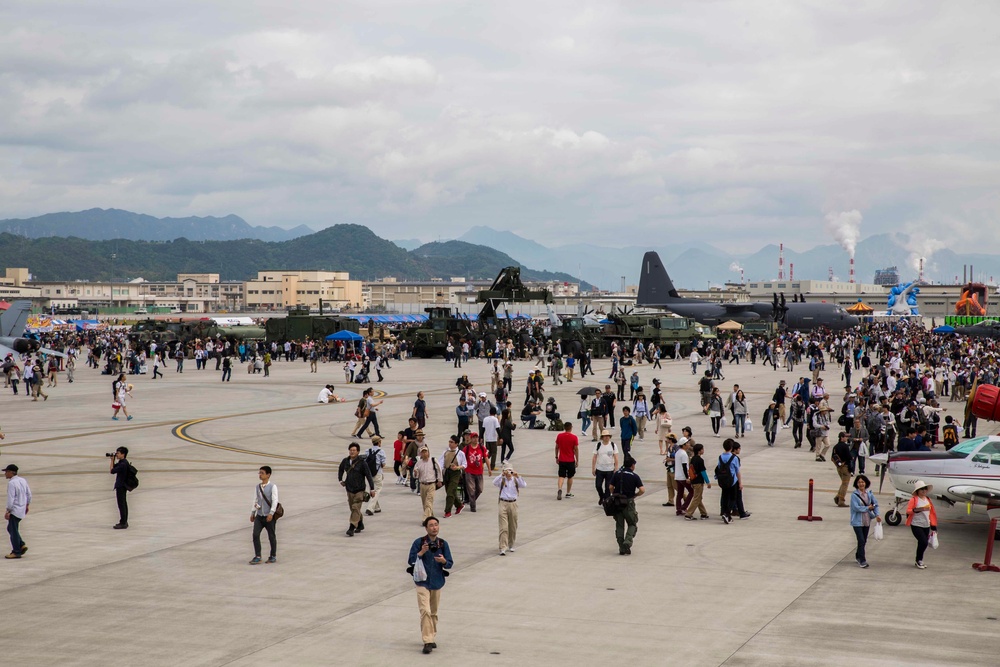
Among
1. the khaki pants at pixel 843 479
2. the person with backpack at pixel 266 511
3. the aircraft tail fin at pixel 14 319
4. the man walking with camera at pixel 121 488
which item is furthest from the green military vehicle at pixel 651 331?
the person with backpack at pixel 266 511

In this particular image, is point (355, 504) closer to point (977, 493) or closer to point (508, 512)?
point (508, 512)

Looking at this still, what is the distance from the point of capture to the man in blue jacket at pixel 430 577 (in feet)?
31.2

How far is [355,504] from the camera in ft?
47.4

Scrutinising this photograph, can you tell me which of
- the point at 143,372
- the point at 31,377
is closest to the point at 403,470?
the point at 31,377

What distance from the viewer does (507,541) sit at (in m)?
13.5

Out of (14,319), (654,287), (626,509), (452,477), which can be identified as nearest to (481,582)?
(626,509)

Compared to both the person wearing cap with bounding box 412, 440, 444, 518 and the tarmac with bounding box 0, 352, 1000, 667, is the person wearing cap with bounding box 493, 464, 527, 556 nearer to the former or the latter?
the tarmac with bounding box 0, 352, 1000, 667

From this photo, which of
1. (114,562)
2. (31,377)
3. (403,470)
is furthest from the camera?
(31,377)

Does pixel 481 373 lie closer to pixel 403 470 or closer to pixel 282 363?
pixel 282 363

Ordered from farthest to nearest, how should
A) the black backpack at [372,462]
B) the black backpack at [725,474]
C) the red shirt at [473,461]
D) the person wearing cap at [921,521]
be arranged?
the red shirt at [473,461] → the black backpack at [725,474] → the black backpack at [372,462] → the person wearing cap at [921,521]

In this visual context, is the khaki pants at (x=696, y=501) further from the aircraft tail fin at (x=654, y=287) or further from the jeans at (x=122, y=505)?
the aircraft tail fin at (x=654, y=287)

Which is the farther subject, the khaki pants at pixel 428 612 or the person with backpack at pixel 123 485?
the person with backpack at pixel 123 485

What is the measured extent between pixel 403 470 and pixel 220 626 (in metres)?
8.45

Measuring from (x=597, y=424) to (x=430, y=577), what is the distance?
15506 mm
